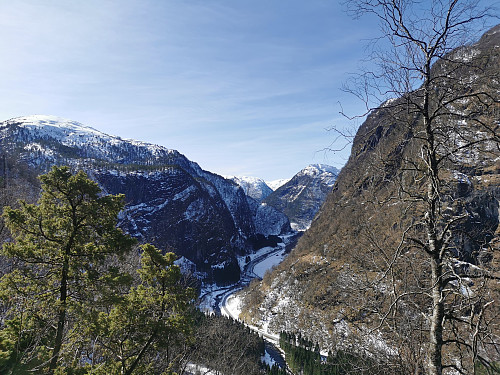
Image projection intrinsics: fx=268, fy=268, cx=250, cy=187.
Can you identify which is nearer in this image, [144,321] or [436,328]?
[436,328]

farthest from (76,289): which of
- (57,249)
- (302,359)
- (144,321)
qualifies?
(302,359)

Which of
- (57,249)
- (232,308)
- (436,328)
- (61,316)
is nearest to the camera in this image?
(436,328)

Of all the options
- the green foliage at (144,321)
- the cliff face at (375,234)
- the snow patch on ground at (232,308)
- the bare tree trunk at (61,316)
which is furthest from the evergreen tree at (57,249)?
the snow patch on ground at (232,308)

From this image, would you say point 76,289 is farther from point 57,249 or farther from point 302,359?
point 302,359

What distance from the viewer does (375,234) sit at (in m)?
6.27

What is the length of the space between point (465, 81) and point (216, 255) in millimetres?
191643

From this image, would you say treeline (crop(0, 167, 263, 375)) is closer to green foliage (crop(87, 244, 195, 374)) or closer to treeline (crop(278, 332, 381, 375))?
green foliage (crop(87, 244, 195, 374))

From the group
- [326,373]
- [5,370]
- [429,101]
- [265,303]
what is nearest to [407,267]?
[429,101]

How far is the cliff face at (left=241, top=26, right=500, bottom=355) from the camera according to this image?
5.09 metres

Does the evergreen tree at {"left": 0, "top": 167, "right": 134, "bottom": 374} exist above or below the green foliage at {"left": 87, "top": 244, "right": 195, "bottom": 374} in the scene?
above

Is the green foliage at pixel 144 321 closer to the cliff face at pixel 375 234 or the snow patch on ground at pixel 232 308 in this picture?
the cliff face at pixel 375 234

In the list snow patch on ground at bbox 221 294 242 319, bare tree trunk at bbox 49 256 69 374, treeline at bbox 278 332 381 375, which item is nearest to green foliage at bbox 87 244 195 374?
bare tree trunk at bbox 49 256 69 374

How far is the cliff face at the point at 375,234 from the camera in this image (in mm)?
5094

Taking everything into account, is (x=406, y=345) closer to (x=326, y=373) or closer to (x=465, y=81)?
(x=465, y=81)
